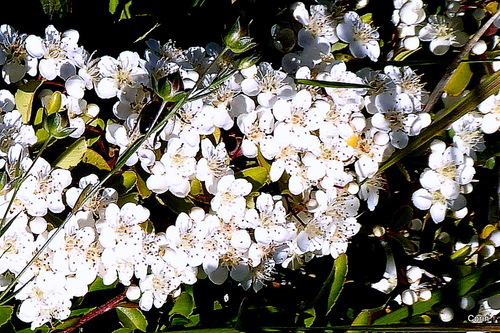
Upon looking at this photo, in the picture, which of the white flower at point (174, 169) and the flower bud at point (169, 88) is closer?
the flower bud at point (169, 88)

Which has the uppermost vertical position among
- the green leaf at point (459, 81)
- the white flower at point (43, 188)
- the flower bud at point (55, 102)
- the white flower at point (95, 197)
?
the flower bud at point (55, 102)

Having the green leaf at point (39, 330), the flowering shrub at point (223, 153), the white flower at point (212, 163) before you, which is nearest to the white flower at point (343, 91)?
the flowering shrub at point (223, 153)

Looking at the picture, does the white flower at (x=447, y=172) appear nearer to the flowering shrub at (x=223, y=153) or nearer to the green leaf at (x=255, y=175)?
the flowering shrub at (x=223, y=153)

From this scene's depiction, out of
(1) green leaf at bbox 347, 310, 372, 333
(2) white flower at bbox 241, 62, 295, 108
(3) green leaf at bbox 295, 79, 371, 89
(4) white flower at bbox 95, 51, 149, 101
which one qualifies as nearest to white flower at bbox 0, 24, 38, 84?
(4) white flower at bbox 95, 51, 149, 101

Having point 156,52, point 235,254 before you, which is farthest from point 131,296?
point 156,52

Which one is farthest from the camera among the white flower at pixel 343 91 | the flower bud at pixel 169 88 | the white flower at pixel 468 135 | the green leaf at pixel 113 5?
the green leaf at pixel 113 5

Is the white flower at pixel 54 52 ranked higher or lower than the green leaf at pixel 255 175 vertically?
higher

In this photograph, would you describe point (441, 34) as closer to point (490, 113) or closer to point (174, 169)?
point (490, 113)

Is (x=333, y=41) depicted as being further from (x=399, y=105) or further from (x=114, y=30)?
(x=114, y=30)
